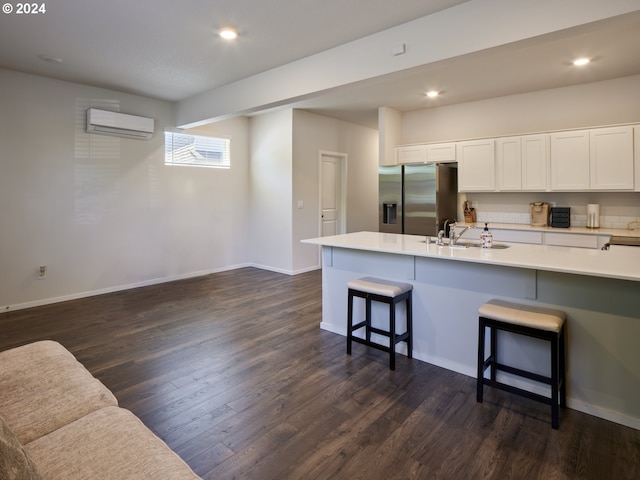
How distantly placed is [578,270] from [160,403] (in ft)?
8.72

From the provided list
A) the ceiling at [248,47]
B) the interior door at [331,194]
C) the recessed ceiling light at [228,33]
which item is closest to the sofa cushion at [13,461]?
the ceiling at [248,47]

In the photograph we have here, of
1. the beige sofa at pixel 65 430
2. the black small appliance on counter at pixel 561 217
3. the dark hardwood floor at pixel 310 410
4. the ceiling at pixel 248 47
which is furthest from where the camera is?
the black small appliance on counter at pixel 561 217

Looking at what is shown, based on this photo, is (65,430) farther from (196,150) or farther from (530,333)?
(196,150)

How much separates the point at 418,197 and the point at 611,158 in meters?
2.23

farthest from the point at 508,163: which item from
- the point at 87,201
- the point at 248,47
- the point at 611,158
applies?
the point at 87,201

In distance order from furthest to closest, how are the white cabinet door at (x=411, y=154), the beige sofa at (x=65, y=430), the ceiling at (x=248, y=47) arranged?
the white cabinet door at (x=411, y=154) → the ceiling at (x=248, y=47) → the beige sofa at (x=65, y=430)

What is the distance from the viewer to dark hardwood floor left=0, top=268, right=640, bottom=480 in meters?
1.85

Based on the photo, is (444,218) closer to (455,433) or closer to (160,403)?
(455,433)

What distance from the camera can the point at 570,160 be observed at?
14.8ft

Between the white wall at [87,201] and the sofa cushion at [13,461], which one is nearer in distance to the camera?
the sofa cushion at [13,461]

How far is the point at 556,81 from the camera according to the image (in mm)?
4500

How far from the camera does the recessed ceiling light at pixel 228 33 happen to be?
311 cm

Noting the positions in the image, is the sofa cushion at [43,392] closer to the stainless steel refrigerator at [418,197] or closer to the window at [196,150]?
the window at [196,150]

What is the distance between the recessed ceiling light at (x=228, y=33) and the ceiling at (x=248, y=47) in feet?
0.21
